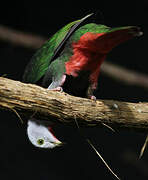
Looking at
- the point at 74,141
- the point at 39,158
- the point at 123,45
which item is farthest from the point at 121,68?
the point at 39,158

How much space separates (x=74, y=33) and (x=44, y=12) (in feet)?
5.08

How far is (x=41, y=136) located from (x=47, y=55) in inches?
21.4

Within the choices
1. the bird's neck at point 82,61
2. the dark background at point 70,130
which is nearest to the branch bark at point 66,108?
the bird's neck at point 82,61

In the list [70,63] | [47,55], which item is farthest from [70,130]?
[70,63]

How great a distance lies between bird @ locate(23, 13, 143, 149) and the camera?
171 centimetres

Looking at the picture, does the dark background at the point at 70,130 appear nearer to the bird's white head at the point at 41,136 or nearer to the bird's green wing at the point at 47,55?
the bird's green wing at the point at 47,55

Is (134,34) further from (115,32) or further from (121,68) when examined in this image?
(121,68)

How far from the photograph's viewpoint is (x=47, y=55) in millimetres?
2039

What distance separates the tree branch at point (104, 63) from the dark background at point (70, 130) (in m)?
0.23

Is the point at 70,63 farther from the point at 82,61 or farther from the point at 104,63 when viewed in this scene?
the point at 104,63

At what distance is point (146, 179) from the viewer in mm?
3488

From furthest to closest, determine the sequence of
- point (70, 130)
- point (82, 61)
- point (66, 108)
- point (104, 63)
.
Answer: point (70, 130) → point (104, 63) → point (82, 61) → point (66, 108)

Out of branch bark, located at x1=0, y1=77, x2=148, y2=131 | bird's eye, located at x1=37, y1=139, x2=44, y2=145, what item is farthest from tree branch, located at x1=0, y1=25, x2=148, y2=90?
bird's eye, located at x1=37, y1=139, x2=44, y2=145

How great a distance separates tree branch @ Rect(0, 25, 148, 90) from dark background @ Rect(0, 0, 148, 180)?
23cm
